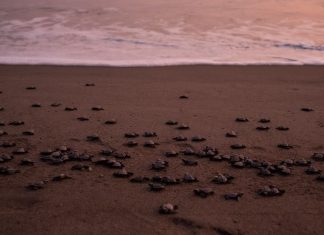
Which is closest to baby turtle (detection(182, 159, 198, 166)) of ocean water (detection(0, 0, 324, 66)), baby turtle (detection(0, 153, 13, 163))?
baby turtle (detection(0, 153, 13, 163))

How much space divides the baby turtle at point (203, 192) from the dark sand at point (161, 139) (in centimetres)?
5

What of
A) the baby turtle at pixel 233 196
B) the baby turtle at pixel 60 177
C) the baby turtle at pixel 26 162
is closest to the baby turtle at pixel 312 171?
the baby turtle at pixel 233 196

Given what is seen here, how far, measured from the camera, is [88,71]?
24.8ft

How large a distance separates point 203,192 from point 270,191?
0.48 metres

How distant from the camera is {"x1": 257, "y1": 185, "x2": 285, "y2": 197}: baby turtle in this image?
372cm

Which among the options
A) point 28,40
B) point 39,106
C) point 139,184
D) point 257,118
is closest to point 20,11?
point 28,40

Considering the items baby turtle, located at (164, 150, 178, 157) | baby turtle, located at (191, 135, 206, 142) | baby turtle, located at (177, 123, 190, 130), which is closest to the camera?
baby turtle, located at (164, 150, 178, 157)

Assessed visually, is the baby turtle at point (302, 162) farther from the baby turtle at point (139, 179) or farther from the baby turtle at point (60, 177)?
the baby turtle at point (60, 177)

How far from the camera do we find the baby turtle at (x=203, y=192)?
12.2ft

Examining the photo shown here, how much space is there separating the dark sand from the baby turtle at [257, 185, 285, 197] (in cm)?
5

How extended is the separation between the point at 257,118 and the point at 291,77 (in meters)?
2.00

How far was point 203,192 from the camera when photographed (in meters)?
3.73

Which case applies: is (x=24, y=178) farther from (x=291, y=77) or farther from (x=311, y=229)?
(x=291, y=77)

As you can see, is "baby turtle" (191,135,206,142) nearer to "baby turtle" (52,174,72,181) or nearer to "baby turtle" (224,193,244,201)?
"baby turtle" (224,193,244,201)
